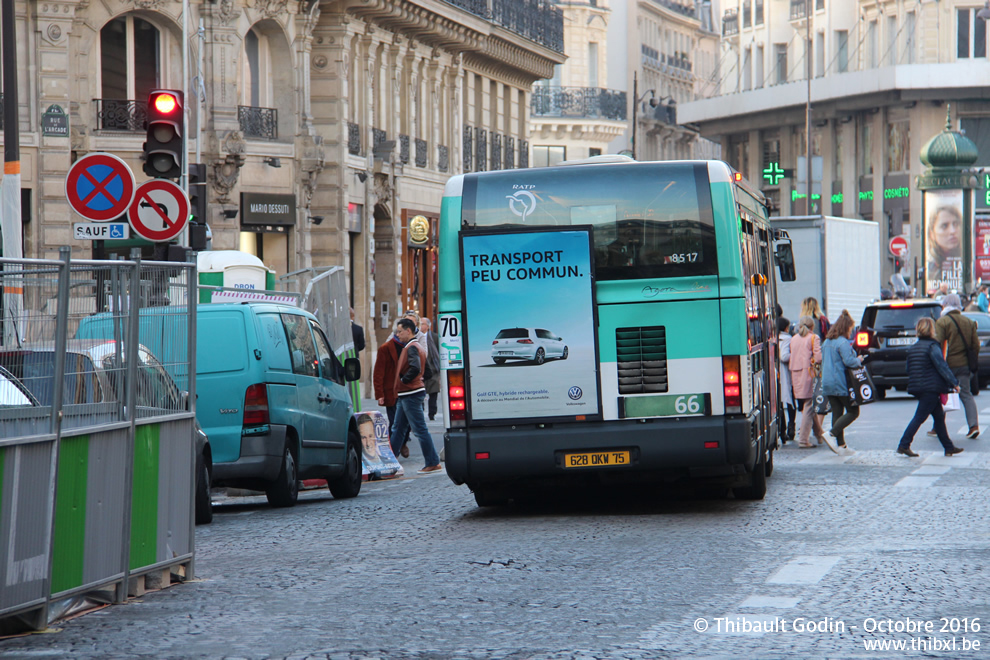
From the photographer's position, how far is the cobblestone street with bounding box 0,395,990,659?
7723 millimetres

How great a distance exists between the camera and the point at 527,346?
13258mm

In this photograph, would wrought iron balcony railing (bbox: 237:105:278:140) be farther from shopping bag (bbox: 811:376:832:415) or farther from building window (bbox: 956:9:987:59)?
building window (bbox: 956:9:987:59)

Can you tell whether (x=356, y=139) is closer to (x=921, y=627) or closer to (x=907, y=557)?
(x=907, y=557)

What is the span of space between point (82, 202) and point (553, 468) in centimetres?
494

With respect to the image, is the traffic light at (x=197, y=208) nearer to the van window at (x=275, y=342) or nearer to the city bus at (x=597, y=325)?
the van window at (x=275, y=342)

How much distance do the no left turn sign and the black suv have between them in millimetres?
18657

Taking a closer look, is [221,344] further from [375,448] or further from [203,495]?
[375,448]

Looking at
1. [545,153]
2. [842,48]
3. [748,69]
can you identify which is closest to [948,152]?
[545,153]

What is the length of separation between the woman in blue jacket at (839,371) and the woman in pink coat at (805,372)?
787 mm

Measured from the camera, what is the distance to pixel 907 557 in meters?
10.6

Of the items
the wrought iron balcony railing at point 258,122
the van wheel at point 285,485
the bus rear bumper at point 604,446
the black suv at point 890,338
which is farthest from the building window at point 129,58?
the bus rear bumper at point 604,446

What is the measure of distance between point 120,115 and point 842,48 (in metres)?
66.3

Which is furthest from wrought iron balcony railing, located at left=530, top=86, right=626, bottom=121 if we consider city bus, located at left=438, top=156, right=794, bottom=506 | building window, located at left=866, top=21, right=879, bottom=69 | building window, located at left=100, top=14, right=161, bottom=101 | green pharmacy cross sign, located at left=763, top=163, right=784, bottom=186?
city bus, located at left=438, top=156, right=794, bottom=506

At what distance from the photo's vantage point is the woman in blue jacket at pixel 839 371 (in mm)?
20562
